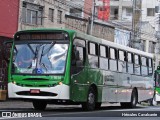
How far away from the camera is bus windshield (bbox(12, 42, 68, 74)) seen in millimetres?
19156

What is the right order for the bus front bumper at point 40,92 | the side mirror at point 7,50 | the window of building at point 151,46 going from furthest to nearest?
1. the window of building at point 151,46
2. the side mirror at point 7,50
3. the bus front bumper at point 40,92

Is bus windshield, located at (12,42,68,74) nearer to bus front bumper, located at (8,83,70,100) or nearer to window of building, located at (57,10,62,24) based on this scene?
bus front bumper, located at (8,83,70,100)

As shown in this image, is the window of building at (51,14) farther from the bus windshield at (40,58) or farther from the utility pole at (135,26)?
the bus windshield at (40,58)

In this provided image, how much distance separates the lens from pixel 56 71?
62.6 feet

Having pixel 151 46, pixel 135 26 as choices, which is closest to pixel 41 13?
pixel 135 26

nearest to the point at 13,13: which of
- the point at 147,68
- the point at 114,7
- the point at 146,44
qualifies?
the point at 147,68

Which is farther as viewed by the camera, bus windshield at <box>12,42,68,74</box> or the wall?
the wall

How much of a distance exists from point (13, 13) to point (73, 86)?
14.3m

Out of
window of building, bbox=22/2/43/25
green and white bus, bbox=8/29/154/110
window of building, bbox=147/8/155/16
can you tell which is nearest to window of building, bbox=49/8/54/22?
window of building, bbox=22/2/43/25

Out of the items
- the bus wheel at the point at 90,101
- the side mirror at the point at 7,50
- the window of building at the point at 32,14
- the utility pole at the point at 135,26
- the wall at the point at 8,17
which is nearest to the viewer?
the side mirror at the point at 7,50

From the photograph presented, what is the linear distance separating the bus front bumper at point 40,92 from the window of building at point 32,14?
1565 cm

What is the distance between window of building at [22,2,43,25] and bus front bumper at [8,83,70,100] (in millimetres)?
15652

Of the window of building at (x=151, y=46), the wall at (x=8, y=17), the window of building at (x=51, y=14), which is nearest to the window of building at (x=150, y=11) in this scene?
the window of building at (x=151, y=46)

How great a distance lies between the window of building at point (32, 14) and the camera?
34750 millimetres
